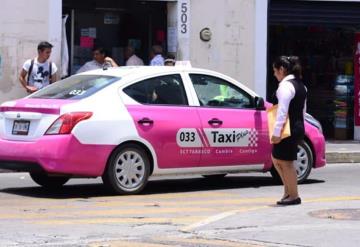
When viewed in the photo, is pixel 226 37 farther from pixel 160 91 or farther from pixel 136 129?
pixel 136 129

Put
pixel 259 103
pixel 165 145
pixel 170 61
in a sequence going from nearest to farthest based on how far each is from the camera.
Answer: pixel 165 145 < pixel 259 103 < pixel 170 61

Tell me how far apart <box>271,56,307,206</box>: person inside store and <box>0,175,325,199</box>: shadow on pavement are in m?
2.11

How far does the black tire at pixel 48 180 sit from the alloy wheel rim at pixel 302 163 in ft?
11.1

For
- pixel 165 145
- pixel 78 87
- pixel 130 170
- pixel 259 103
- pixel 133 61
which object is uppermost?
pixel 133 61

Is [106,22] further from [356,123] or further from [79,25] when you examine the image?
[356,123]

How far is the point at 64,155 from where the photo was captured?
1038cm

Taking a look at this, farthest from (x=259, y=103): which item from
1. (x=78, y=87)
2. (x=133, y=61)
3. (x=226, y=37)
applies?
(x=226, y=37)

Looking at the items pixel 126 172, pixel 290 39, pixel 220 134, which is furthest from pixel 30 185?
pixel 290 39

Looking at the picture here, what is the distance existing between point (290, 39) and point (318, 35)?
2.32 feet

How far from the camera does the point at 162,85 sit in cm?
1148

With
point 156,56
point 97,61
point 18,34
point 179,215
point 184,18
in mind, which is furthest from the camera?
point 184,18

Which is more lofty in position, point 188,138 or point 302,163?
point 188,138

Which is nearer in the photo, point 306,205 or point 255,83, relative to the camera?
point 306,205

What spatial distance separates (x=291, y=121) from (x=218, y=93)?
2.14 metres
